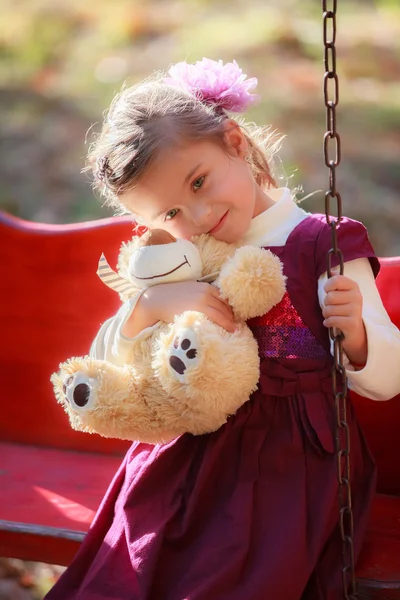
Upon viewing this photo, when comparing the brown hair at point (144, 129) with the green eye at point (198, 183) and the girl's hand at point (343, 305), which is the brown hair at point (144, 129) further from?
the girl's hand at point (343, 305)

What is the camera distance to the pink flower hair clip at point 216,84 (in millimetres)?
1847

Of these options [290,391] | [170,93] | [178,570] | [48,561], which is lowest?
[48,561]

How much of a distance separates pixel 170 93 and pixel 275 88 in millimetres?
5811

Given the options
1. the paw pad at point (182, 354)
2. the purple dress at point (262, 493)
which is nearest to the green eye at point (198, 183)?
the purple dress at point (262, 493)

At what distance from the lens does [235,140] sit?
180 cm

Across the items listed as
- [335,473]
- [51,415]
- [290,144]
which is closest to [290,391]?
[335,473]

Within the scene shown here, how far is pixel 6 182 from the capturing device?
22.9ft

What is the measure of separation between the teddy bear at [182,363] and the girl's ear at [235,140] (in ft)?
0.63

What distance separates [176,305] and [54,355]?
934 millimetres

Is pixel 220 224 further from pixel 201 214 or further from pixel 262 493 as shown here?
pixel 262 493

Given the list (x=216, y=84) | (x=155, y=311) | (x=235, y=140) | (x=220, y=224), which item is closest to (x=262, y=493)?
(x=155, y=311)

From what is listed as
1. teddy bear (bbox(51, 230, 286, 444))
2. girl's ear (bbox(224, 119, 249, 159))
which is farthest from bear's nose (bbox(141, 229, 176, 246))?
girl's ear (bbox(224, 119, 249, 159))

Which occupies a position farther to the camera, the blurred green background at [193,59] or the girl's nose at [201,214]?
the blurred green background at [193,59]

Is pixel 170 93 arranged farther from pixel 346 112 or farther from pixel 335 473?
pixel 346 112
